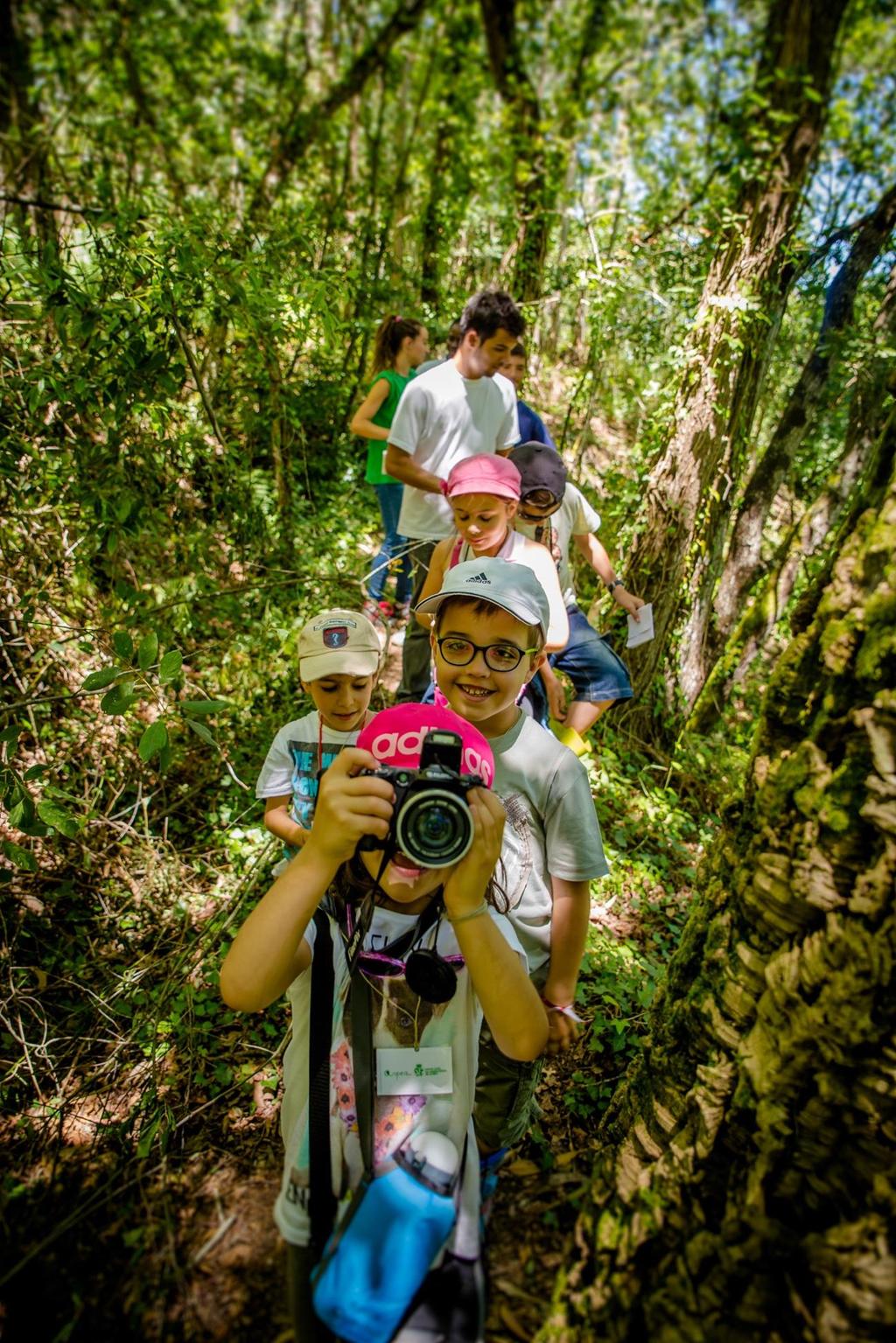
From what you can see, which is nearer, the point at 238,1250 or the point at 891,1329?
the point at 891,1329

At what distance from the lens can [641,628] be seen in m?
4.12

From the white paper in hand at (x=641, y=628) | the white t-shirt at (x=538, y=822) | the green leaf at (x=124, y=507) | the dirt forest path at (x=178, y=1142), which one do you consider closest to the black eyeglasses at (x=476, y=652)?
the white t-shirt at (x=538, y=822)

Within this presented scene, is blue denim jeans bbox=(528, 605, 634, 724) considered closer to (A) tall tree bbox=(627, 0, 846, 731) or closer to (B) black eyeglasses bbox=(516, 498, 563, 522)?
(B) black eyeglasses bbox=(516, 498, 563, 522)

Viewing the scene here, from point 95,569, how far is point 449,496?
6.84 feet

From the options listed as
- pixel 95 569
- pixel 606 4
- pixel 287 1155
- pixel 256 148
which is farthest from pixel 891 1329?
pixel 606 4

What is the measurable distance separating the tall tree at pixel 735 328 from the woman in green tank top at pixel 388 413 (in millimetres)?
1776

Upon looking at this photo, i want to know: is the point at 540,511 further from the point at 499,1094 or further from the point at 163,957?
the point at 163,957

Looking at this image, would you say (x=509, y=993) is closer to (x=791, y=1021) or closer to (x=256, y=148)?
(x=791, y=1021)

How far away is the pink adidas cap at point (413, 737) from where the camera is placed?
1593 mm

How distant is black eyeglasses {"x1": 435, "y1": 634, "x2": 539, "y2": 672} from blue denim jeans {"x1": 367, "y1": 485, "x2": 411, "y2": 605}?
2.05 meters

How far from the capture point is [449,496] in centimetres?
290

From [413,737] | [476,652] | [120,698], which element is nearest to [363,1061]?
[413,737]

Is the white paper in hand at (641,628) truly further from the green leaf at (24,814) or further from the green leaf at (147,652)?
the green leaf at (24,814)

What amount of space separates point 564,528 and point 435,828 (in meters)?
2.59
